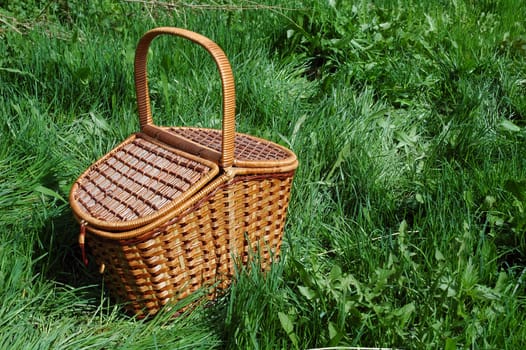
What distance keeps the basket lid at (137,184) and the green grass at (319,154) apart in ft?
0.75


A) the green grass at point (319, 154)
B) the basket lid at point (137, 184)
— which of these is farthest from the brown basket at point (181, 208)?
the green grass at point (319, 154)

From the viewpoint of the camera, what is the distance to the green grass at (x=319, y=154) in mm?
1904

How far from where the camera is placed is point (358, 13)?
359 cm

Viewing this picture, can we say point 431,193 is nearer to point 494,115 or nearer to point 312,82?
point 494,115

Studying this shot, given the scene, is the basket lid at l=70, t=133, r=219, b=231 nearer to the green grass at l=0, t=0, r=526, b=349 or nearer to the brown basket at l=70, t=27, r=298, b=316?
the brown basket at l=70, t=27, r=298, b=316

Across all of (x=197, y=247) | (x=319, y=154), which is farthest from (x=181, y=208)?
(x=319, y=154)

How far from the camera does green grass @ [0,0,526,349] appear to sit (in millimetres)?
1904

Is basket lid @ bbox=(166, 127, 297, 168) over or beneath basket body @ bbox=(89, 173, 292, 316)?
over

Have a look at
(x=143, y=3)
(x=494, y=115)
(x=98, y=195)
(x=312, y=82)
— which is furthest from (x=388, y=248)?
(x=143, y=3)

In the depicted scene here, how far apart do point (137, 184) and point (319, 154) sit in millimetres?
921

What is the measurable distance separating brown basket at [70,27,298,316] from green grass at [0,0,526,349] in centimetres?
11

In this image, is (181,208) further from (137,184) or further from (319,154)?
(319,154)

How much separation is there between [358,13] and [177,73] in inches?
43.3

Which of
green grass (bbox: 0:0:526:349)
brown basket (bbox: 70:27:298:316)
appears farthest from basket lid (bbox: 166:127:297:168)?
green grass (bbox: 0:0:526:349)
